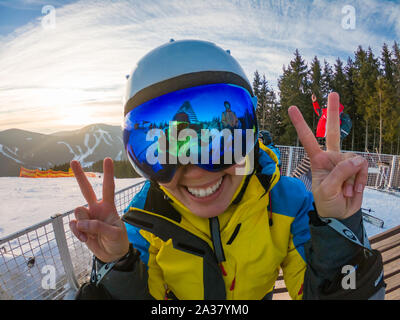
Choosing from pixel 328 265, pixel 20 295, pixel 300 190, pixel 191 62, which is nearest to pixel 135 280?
pixel 328 265

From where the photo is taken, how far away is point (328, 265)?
103 centimetres

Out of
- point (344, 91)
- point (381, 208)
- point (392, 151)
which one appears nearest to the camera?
point (381, 208)

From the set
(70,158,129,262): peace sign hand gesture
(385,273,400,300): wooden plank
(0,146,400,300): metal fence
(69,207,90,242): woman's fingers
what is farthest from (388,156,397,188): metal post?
(69,207,90,242): woman's fingers

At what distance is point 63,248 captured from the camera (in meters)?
2.47

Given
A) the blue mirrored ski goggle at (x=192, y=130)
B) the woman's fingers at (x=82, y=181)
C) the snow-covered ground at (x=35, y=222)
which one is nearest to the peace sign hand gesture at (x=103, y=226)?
the woman's fingers at (x=82, y=181)

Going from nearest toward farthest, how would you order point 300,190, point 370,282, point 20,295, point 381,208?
point 370,282
point 300,190
point 20,295
point 381,208

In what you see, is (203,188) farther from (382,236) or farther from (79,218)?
(382,236)

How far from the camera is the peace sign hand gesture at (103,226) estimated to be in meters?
1.06

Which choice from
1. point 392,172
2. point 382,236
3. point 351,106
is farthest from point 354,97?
point 382,236

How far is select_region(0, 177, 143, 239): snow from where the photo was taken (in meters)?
5.74

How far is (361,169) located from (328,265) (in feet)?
1.49

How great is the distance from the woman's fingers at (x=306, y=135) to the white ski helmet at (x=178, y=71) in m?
0.31

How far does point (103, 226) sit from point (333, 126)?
47.6 inches
